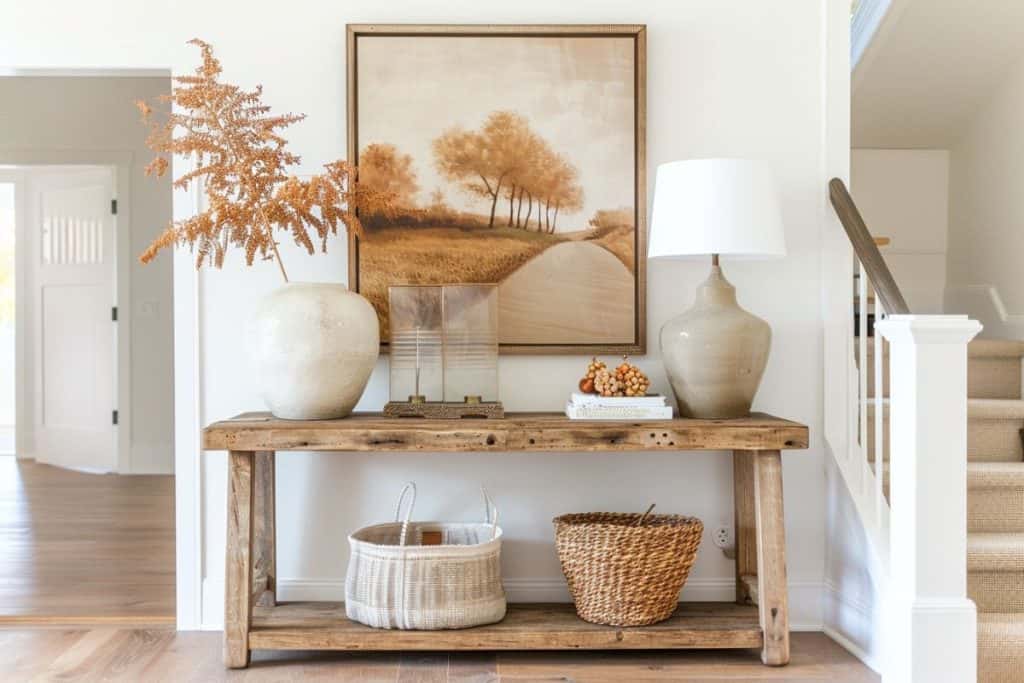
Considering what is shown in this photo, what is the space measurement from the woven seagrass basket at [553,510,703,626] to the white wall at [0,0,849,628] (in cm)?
35

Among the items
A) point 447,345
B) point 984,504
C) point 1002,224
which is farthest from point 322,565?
point 1002,224

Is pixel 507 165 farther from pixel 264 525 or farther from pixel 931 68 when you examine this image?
pixel 931 68

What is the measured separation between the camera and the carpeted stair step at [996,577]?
8.79ft

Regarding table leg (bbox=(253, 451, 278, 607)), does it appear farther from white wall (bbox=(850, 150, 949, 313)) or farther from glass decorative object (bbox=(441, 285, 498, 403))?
white wall (bbox=(850, 150, 949, 313))

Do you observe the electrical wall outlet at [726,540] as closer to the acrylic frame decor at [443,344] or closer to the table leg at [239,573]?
the acrylic frame decor at [443,344]

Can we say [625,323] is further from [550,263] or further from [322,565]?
[322,565]

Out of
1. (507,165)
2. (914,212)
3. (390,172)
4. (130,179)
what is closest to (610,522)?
(507,165)

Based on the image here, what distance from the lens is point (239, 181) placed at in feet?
9.07

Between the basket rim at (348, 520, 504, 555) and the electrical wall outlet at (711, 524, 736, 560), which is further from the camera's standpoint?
the electrical wall outlet at (711, 524, 736, 560)

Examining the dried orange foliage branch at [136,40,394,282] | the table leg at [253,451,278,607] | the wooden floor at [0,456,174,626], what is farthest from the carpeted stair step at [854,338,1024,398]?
the wooden floor at [0,456,174,626]

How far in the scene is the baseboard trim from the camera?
10.1 ft

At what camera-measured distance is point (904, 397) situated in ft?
7.93

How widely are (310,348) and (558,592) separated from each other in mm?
1129

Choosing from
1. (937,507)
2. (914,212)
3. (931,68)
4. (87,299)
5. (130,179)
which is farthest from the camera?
(87,299)
